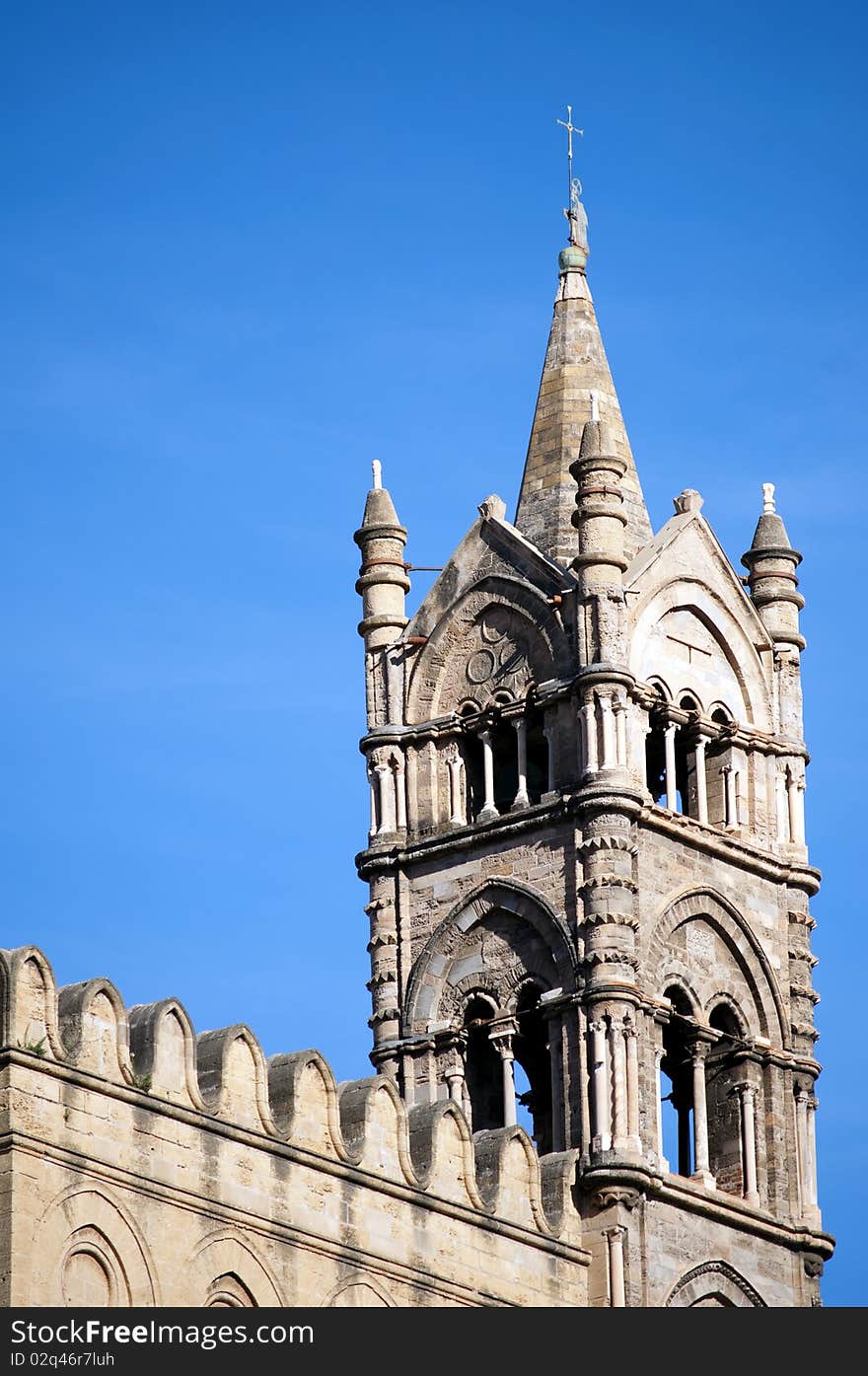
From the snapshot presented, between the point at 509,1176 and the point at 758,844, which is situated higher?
the point at 758,844

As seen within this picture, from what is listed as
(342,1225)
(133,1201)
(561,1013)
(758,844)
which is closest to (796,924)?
(758,844)

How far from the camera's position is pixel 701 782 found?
63.7 metres

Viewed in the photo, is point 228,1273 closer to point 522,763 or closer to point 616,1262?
point 616,1262

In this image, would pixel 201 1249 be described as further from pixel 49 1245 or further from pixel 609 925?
pixel 609 925

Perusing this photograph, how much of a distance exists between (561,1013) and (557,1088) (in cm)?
113

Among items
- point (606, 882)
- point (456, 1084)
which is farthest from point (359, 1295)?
point (606, 882)

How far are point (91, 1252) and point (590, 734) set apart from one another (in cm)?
1517

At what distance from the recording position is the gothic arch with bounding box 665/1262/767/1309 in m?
59.3

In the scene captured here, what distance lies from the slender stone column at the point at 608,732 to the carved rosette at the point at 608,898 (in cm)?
78

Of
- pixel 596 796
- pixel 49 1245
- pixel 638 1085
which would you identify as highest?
pixel 596 796

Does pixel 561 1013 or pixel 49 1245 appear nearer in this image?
pixel 49 1245

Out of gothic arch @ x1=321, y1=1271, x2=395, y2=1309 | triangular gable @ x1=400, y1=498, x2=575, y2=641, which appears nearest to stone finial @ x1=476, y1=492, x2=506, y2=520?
triangular gable @ x1=400, y1=498, x2=575, y2=641

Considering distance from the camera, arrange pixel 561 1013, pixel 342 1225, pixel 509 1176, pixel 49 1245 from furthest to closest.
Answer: pixel 561 1013
pixel 509 1176
pixel 342 1225
pixel 49 1245

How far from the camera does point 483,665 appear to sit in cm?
6375
